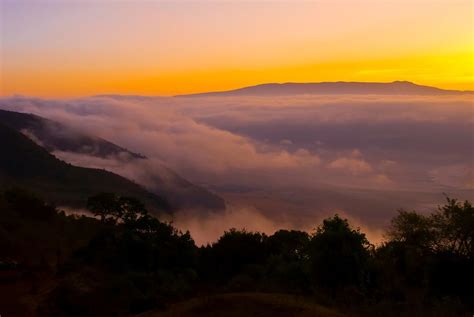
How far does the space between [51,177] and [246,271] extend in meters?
58.8

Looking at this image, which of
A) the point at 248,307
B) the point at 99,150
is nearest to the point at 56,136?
the point at 99,150

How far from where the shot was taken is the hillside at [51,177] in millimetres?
69750

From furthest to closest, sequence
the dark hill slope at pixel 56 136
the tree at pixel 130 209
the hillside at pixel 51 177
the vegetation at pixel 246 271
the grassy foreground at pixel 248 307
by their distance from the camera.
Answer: the dark hill slope at pixel 56 136 < the hillside at pixel 51 177 < the tree at pixel 130 209 < the vegetation at pixel 246 271 < the grassy foreground at pixel 248 307

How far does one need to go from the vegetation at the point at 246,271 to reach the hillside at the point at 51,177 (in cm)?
4064

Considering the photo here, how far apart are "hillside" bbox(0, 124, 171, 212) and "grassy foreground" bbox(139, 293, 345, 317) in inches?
2174

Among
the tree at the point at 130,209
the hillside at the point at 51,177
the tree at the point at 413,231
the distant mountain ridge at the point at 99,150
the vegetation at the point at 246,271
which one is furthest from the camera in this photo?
the distant mountain ridge at the point at 99,150

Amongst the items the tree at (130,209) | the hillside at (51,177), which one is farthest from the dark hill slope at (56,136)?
the tree at (130,209)

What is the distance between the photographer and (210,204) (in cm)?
10775

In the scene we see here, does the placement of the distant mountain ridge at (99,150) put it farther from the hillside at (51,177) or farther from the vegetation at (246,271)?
the vegetation at (246,271)

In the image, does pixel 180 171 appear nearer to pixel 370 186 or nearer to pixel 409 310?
pixel 370 186

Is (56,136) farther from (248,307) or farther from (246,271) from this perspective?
(248,307)

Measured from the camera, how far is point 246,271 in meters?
24.2

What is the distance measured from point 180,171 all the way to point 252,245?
5746 inches

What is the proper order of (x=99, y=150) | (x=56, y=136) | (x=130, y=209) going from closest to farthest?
1. (x=130, y=209)
2. (x=56, y=136)
3. (x=99, y=150)
